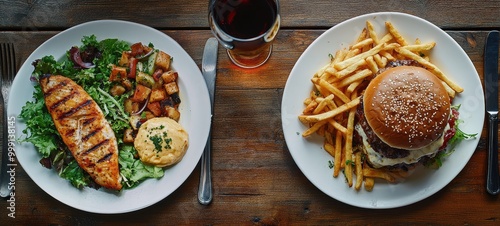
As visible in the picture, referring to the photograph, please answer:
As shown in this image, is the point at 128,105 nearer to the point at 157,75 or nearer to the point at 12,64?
the point at 157,75

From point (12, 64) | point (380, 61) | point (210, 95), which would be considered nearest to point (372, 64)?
point (380, 61)

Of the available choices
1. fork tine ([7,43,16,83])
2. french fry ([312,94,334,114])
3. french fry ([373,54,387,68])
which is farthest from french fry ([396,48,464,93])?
fork tine ([7,43,16,83])

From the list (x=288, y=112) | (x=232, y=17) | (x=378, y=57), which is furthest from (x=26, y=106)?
(x=378, y=57)

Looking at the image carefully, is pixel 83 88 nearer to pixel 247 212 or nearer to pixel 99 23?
pixel 99 23

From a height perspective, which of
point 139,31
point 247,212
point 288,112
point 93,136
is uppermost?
point 139,31

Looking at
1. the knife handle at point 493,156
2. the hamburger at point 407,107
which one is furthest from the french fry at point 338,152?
the knife handle at point 493,156
